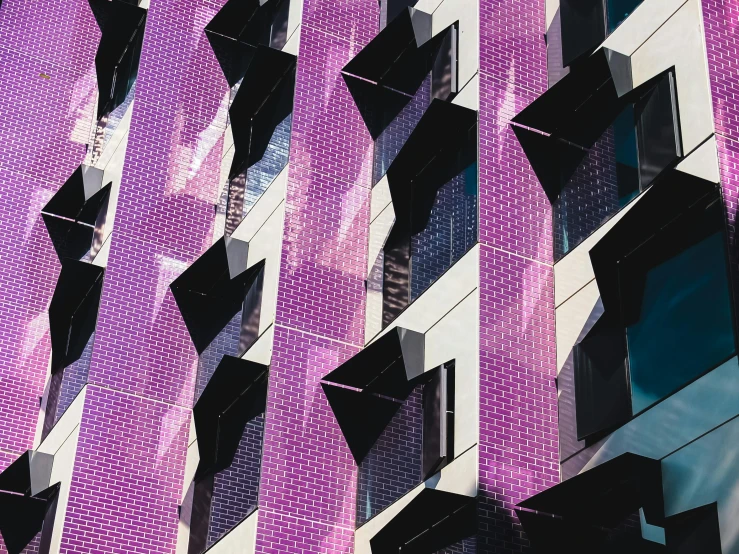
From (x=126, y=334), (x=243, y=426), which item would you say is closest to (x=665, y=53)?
(x=243, y=426)

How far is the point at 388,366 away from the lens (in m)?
18.0

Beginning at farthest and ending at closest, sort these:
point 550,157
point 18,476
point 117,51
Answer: point 117,51
point 18,476
point 550,157

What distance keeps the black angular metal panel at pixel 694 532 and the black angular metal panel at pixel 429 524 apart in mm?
2422

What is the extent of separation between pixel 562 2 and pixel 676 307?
6.66m

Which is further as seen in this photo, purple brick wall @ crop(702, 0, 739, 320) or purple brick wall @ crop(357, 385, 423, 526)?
purple brick wall @ crop(357, 385, 423, 526)

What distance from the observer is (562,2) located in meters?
19.1

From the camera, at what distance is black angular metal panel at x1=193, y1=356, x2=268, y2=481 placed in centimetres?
1873

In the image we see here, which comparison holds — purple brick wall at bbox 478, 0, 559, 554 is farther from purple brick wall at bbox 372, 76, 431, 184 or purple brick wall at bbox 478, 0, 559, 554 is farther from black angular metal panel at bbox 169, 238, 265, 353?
black angular metal panel at bbox 169, 238, 265, 353

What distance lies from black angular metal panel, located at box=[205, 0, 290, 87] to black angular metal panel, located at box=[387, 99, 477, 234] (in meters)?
6.73

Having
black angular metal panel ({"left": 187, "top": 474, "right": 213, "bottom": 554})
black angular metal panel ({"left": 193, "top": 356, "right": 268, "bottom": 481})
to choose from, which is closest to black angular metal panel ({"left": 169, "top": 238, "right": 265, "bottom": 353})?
black angular metal panel ({"left": 193, "top": 356, "right": 268, "bottom": 481})

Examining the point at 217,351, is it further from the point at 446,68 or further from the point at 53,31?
the point at 53,31

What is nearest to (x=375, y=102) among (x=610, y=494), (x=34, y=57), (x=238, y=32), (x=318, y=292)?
(x=318, y=292)

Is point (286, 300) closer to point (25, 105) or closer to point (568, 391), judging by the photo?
point (568, 391)

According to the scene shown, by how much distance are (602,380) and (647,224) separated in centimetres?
200
